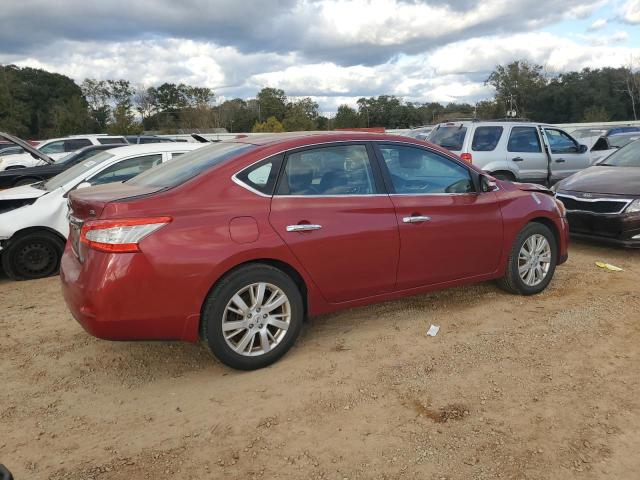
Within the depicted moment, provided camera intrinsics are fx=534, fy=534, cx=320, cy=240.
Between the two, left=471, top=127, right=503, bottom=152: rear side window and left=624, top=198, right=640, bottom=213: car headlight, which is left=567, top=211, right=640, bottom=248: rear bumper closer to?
left=624, top=198, right=640, bottom=213: car headlight

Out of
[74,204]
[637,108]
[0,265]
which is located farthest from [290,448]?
[637,108]

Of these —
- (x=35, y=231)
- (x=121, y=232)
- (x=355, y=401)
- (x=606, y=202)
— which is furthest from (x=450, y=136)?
(x=121, y=232)

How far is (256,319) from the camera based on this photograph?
361 centimetres

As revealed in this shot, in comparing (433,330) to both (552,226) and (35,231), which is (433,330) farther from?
(35,231)

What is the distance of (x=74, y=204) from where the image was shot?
12.3 feet

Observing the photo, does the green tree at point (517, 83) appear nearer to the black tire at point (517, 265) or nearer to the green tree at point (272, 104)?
the green tree at point (272, 104)

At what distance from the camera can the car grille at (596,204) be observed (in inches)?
255

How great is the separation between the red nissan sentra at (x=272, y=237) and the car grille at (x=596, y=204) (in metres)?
2.45

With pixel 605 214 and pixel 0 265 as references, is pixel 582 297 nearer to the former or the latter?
pixel 605 214

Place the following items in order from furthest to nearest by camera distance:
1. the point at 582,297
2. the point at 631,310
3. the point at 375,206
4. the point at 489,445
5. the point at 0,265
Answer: the point at 0,265 → the point at 582,297 → the point at 631,310 → the point at 375,206 → the point at 489,445

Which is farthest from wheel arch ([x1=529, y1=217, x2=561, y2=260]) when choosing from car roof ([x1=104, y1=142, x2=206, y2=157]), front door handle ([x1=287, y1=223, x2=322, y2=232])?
car roof ([x1=104, y1=142, x2=206, y2=157])

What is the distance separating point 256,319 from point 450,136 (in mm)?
7482

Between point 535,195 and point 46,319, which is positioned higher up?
point 535,195

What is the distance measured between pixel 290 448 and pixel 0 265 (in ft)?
17.4
